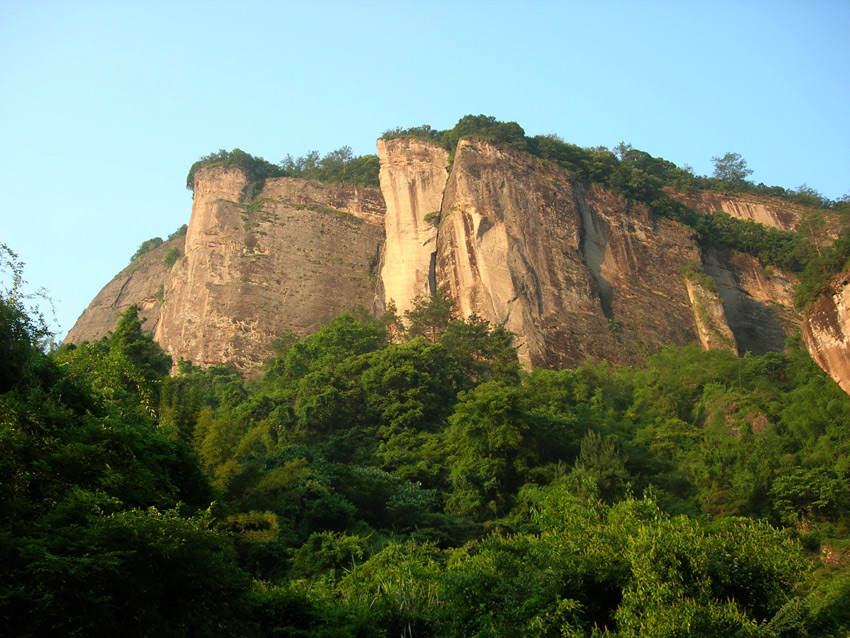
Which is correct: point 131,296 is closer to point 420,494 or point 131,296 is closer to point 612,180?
point 612,180

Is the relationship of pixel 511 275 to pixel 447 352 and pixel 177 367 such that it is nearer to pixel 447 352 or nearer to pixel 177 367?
pixel 447 352

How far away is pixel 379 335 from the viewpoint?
100.0ft

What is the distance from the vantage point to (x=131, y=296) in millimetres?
43969

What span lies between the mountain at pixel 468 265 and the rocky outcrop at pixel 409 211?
0.21ft

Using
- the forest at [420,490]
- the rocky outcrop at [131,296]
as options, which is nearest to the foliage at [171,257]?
the rocky outcrop at [131,296]

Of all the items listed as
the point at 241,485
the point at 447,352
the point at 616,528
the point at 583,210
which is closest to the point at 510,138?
the point at 583,210

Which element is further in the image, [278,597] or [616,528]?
[616,528]

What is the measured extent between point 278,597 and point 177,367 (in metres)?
23.3

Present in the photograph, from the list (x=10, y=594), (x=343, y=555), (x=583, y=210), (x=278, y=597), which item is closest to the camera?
(x=10, y=594)

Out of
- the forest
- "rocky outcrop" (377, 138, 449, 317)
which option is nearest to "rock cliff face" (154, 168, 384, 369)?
the forest

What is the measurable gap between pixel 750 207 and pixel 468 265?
65.8 ft

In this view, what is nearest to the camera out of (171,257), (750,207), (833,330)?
(833,330)

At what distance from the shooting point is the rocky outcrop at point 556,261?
31812mm

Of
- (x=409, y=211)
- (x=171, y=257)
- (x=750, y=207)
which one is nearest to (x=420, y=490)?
(x=409, y=211)
